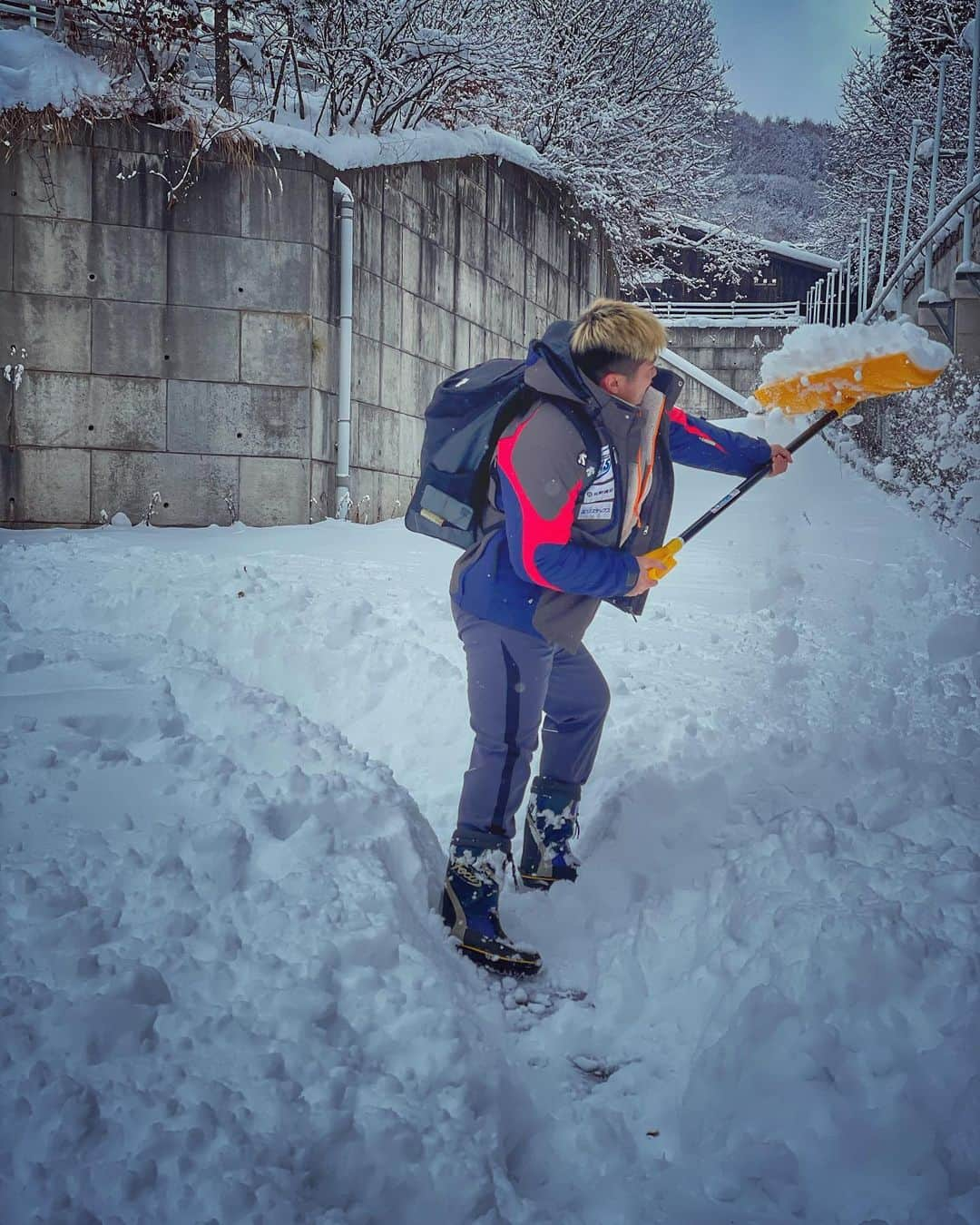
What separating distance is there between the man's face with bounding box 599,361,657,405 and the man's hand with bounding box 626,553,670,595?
0.48 m

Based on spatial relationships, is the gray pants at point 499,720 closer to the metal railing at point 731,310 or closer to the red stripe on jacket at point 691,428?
the red stripe on jacket at point 691,428

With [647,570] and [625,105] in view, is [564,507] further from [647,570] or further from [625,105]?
[625,105]

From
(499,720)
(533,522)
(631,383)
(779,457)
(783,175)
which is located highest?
(783,175)

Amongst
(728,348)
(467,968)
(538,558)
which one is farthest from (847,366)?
(728,348)

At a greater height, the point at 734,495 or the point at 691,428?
the point at 691,428

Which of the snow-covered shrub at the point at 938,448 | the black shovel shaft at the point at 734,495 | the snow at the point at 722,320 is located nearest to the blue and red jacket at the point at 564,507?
the black shovel shaft at the point at 734,495

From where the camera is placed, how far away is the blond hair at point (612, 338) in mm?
2691

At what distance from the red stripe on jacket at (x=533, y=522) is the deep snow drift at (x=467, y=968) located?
0.94 m

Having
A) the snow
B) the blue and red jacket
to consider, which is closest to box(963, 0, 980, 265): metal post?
the blue and red jacket

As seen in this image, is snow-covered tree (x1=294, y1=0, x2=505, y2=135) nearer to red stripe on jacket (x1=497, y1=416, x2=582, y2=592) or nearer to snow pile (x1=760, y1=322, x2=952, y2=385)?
snow pile (x1=760, y1=322, x2=952, y2=385)

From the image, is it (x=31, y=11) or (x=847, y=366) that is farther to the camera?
(x=31, y=11)

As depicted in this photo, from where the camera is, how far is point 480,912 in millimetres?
2705

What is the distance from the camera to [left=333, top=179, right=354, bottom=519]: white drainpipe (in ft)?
27.5

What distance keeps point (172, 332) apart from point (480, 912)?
21.6 ft
